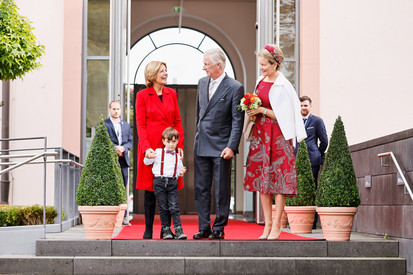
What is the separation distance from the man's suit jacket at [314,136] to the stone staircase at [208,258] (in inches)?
93.1

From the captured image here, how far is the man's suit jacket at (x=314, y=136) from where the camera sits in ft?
25.6

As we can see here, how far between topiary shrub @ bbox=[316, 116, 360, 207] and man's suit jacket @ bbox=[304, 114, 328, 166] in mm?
2028

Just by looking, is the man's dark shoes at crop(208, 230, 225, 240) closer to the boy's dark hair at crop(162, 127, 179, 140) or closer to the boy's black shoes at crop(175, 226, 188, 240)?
the boy's black shoes at crop(175, 226, 188, 240)

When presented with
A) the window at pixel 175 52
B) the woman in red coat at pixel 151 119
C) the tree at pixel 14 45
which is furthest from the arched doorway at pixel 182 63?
the woman in red coat at pixel 151 119

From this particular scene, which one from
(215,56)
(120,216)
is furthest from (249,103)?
(120,216)

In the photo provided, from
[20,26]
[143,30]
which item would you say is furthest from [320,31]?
[143,30]

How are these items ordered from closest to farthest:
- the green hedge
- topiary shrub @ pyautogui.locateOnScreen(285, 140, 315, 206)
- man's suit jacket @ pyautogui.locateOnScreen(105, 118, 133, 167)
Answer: topiary shrub @ pyautogui.locateOnScreen(285, 140, 315, 206) → the green hedge → man's suit jacket @ pyautogui.locateOnScreen(105, 118, 133, 167)

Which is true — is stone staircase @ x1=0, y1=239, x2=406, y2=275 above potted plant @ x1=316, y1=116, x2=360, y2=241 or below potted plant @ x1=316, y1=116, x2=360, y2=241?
below

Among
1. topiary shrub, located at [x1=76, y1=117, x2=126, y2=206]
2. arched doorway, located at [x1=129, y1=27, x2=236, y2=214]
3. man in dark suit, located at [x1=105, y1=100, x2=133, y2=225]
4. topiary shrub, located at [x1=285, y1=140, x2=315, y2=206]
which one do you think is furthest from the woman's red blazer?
arched doorway, located at [x1=129, y1=27, x2=236, y2=214]

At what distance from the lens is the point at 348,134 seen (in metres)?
9.68

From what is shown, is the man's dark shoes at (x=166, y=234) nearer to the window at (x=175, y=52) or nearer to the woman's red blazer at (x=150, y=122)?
the woman's red blazer at (x=150, y=122)

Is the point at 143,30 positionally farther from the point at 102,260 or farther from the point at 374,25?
the point at 102,260

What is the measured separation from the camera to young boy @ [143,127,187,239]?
5.57 meters

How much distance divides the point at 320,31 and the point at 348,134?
5.37 ft
